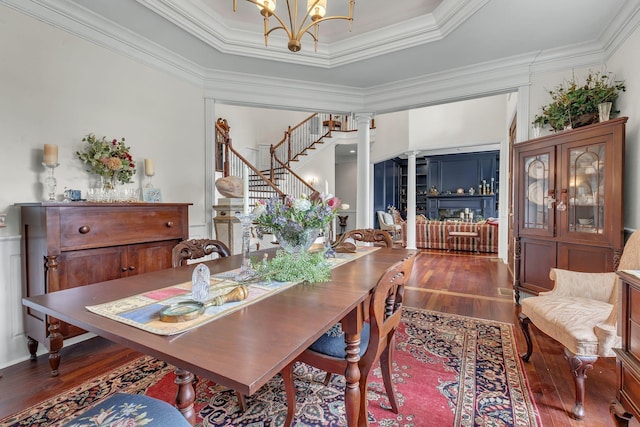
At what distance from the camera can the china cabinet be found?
7.77 ft

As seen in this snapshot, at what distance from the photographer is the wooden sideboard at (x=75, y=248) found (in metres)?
1.96

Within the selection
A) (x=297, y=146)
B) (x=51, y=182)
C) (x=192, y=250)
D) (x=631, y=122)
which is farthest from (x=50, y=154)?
(x=297, y=146)

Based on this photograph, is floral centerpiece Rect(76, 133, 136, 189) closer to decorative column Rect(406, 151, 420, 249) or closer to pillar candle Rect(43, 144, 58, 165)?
pillar candle Rect(43, 144, 58, 165)

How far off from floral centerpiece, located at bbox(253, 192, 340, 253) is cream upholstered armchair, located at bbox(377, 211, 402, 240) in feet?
23.2

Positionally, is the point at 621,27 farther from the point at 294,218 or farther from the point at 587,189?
the point at 294,218

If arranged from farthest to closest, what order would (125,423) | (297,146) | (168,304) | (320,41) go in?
1. (297,146)
2. (320,41)
3. (168,304)
4. (125,423)

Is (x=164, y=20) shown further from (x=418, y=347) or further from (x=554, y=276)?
(x=554, y=276)

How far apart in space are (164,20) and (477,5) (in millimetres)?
2549

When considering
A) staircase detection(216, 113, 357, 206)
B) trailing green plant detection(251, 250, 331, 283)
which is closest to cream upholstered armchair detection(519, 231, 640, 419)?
trailing green plant detection(251, 250, 331, 283)

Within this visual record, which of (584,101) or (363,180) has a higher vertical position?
(584,101)

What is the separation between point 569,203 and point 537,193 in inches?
13.3

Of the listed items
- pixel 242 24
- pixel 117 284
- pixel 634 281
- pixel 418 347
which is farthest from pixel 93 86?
pixel 634 281

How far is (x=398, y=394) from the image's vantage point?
1.79 m

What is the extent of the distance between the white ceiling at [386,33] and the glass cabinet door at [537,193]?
1.09 m
